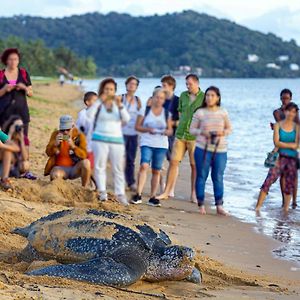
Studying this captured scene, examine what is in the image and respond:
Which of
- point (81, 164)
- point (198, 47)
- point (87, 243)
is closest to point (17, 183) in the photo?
point (81, 164)

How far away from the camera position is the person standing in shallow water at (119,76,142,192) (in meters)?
5.13

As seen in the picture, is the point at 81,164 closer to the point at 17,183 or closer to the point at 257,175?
the point at 17,183

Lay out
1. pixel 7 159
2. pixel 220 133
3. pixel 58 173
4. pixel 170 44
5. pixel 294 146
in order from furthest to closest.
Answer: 1. pixel 170 44
2. pixel 294 146
3. pixel 220 133
4. pixel 58 173
5. pixel 7 159

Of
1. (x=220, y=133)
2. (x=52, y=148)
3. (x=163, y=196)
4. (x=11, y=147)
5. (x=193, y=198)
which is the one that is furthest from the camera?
(x=193, y=198)

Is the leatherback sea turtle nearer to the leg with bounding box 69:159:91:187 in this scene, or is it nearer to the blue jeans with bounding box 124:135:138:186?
the blue jeans with bounding box 124:135:138:186

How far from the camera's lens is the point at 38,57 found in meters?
74.1

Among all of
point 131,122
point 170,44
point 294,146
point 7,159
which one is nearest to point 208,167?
Answer: point 294,146

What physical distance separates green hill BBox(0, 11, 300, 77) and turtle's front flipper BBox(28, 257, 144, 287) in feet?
168

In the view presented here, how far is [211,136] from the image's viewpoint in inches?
289

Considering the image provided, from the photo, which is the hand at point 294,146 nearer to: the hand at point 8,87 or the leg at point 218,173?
the leg at point 218,173

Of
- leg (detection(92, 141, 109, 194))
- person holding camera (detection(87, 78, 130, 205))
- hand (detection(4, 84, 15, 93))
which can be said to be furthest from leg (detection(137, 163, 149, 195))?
person holding camera (detection(87, 78, 130, 205))

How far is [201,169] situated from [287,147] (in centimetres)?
125

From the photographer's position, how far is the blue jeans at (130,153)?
6483 millimetres

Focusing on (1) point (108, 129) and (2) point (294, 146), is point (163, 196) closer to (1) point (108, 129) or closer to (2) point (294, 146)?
(2) point (294, 146)
